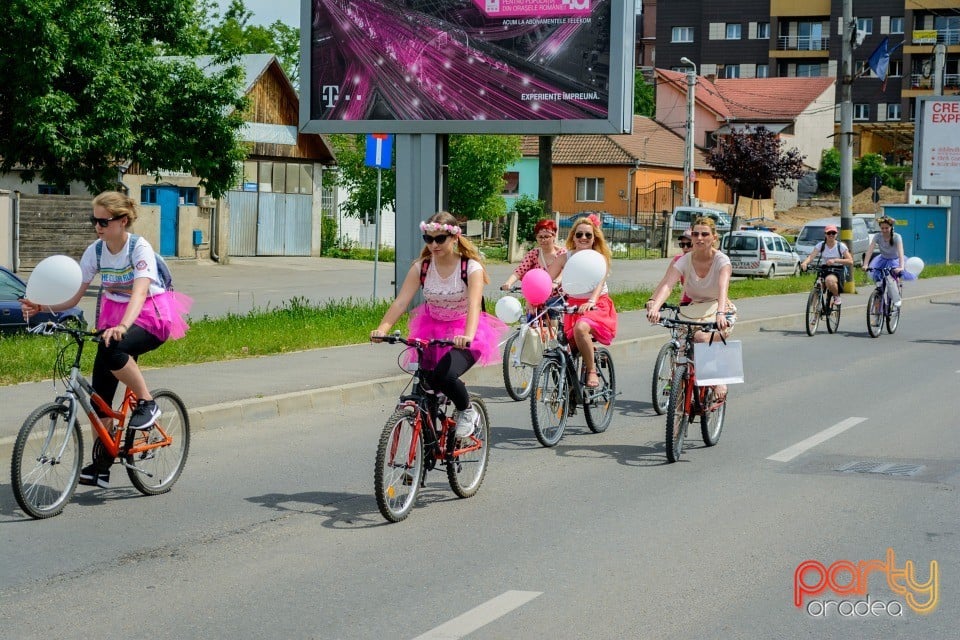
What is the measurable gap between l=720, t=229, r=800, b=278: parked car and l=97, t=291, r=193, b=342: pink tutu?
32337 mm

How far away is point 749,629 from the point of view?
513 cm

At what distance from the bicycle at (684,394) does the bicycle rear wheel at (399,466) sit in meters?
2.27

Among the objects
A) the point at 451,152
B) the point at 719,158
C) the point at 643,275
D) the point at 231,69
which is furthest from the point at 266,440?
the point at 719,158

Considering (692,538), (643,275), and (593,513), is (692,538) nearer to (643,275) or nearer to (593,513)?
(593,513)

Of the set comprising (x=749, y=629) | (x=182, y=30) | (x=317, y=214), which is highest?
(x=182, y=30)

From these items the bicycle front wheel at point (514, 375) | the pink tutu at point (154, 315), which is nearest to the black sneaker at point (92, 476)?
the pink tutu at point (154, 315)

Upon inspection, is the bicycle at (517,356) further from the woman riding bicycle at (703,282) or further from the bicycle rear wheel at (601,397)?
the woman riding bicycle at (703,282)

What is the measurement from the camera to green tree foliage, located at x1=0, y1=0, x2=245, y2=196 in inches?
996

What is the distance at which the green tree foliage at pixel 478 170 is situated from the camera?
45344mm

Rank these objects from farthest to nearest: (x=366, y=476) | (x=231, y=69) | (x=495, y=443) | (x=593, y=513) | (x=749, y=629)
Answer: (x=231, y=69), (x=495, y=443), (x=366, y=476), (x=593, y=513), (x=749, y=629)

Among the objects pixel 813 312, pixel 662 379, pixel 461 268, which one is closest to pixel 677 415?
pixel 662 379

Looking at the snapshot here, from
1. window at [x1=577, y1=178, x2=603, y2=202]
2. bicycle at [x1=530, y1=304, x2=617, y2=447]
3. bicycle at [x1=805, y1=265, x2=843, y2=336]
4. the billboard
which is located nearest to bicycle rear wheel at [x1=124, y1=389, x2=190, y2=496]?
bicycle at [x1=530, y1=304, x2=617, y2=447]

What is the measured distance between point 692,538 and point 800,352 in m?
11.0

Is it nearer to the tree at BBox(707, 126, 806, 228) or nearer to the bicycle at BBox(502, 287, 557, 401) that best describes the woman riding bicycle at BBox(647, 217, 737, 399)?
the bicycle at BBox(502, 287, 557, 401)
